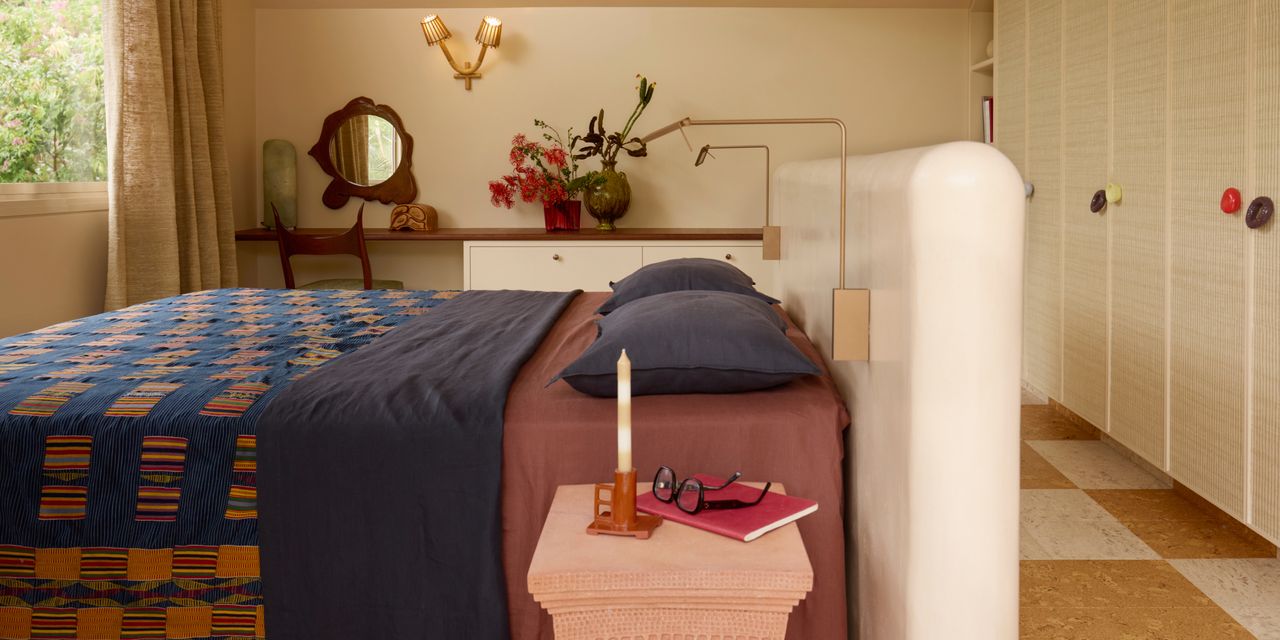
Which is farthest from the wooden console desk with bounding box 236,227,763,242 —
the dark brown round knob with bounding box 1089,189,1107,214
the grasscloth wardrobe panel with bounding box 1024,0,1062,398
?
the dark brown round knob with bounding box 1089,189,1107,214

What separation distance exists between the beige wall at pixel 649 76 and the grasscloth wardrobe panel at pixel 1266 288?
2.82 meters

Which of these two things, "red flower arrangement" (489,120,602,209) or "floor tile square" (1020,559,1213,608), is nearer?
"floor tile square" (1020,559,1213,608)

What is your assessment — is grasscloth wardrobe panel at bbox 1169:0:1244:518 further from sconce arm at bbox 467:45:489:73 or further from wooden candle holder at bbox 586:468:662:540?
sconce arm at bbox 467:45:489:73

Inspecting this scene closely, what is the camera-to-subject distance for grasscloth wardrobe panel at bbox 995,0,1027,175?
13.4 feet

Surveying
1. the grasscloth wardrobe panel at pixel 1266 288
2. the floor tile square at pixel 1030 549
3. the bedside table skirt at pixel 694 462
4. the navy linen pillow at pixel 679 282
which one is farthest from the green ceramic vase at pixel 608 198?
the bedside table skirt at pixel 694 462

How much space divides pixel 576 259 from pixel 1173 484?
2.59 m

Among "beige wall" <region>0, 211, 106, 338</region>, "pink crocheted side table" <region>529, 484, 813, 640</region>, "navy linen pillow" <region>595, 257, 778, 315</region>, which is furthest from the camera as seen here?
"beige wall" <region>0, 211, 106, 338</region>

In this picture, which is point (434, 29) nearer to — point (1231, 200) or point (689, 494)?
point (1231, 200)

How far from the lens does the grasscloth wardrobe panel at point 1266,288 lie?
2.31 m

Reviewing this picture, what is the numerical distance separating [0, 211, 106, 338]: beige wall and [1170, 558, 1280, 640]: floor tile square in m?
3.56

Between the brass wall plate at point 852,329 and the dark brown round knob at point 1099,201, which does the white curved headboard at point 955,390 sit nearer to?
the brass wall plate at point 852,329

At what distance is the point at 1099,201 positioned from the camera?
10.8 ft

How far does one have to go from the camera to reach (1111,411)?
3.26 metres

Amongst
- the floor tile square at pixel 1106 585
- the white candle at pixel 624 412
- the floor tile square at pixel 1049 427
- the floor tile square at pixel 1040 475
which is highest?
the white candle at pixel 624 412
